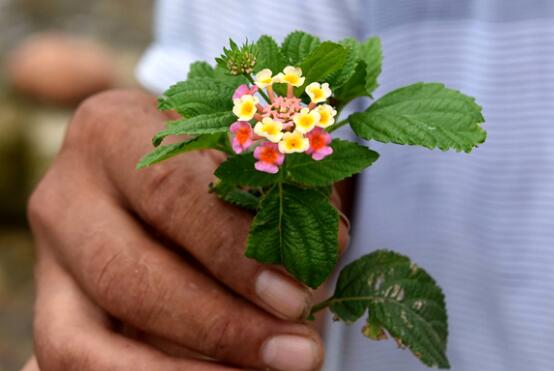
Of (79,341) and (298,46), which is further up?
(298,46)

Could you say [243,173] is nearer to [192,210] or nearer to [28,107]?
[192,210]

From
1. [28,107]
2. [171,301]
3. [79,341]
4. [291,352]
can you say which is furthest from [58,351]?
[28,107]

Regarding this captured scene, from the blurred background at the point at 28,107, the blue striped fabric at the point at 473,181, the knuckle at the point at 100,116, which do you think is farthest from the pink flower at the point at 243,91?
the blurred background at the point at 28,107

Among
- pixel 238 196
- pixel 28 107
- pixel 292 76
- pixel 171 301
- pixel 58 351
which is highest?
pixel 292 76

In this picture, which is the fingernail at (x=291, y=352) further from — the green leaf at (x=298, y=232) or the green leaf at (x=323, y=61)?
the green leaf at (x=323, y=61)

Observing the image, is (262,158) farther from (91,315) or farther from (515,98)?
(515,98)
